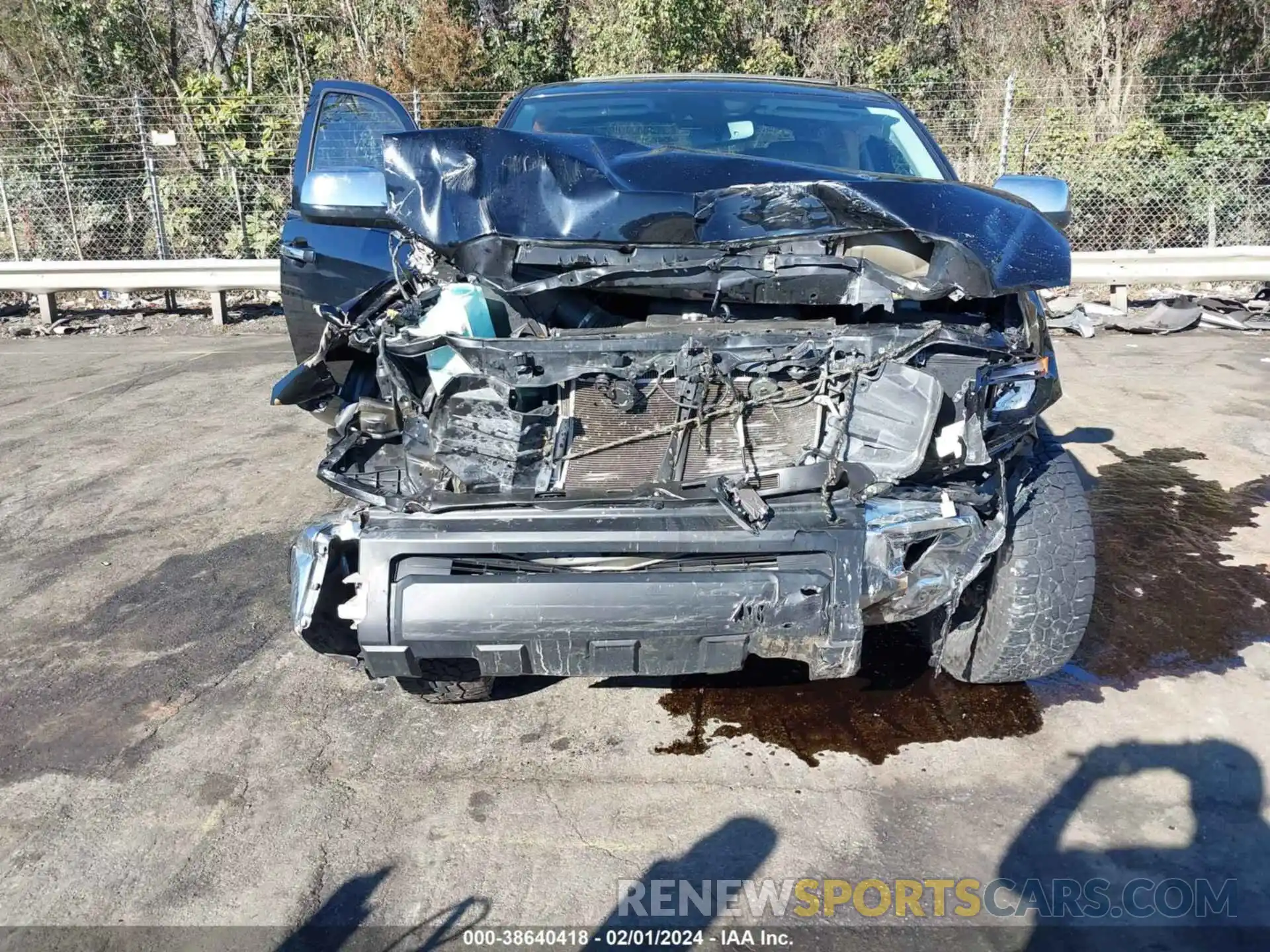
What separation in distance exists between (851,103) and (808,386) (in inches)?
85.2

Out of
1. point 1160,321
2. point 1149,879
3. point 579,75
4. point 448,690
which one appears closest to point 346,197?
point 448,690

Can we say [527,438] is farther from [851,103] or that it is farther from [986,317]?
[851,103]

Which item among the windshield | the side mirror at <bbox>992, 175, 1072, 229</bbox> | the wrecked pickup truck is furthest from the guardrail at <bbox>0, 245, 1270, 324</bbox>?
the wrecked pickup truck

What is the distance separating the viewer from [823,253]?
2.64 meters

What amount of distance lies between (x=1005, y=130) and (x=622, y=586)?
8936 millimetres

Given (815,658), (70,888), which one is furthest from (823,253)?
(70,888)

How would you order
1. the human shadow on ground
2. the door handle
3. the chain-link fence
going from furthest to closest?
1. the chain-link fence
2. the door handle
3. the human shadow on ground

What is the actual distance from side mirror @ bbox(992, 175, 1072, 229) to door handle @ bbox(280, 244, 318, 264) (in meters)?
2.97

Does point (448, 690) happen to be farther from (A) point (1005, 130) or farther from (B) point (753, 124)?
(A) point (1005, 130)

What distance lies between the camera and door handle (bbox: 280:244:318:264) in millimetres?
4285

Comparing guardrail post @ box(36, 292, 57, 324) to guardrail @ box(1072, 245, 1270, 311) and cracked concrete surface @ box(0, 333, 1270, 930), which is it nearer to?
cracked concrete surface @ box(0, 333, 1270, 930)

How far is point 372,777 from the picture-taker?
256cm

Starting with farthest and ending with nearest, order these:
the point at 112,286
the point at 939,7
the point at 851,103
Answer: the point at 939,7 → the point at 112,286 → the point at 851,103

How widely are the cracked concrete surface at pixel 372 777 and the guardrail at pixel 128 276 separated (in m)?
5.73
